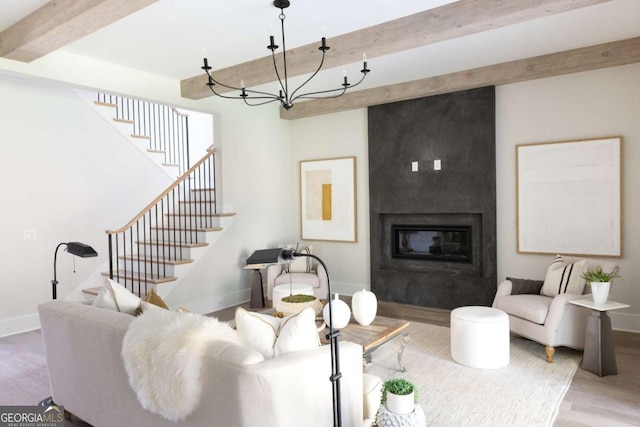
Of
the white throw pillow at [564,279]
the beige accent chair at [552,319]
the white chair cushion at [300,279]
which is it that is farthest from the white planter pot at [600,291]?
the white chair cushion at [300,279]

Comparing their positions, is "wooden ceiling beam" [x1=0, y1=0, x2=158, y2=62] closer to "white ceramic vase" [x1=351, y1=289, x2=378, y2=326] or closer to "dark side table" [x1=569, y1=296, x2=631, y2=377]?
"white ceramic vase" [x1=351, y1=289, x2=378, y2=326]

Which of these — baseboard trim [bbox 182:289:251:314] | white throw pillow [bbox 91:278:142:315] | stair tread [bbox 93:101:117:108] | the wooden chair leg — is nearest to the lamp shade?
white throw pillow [bbox 91:278:142:315]

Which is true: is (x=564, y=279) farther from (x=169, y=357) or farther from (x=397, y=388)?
(x=169, y=357)

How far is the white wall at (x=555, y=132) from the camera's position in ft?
14.3

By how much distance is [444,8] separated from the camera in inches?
128

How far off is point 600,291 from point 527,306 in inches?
23.5

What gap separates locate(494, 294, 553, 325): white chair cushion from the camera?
146 inches

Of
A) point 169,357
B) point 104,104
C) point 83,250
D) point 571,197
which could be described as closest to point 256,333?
point 169,357

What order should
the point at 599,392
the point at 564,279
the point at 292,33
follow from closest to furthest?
the point at 599,392, the point at 292,33, the point at 564,279

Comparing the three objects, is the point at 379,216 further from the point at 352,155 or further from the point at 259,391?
the point at 259,391

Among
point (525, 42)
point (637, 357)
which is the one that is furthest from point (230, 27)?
point (637, 357)

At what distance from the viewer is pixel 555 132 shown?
15.6ft

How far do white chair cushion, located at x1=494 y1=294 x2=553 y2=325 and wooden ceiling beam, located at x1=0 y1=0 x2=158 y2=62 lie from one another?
A: 3.82 m

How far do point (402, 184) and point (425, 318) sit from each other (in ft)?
5.88
